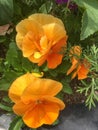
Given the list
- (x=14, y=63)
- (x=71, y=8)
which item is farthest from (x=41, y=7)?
(x=14, y=63)

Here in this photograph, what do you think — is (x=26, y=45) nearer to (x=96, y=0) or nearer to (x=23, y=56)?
(x=23, y=56)

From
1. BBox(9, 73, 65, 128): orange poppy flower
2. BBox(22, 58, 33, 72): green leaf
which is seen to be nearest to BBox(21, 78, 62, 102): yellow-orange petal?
BBox(9, 73, 65, 128): orange poppy flower

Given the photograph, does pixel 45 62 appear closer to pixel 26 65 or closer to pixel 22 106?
pixel 26 65

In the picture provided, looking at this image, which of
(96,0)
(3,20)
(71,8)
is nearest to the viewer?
(96,0)

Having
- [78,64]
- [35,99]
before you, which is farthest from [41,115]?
[78,64]

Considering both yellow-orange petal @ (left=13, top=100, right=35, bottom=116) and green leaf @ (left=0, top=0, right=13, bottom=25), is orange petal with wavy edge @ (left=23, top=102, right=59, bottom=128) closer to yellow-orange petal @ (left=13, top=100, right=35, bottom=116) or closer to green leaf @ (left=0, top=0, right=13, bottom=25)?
yellow-orange petal @ (left=13, top=100, right=35, bottom=116)

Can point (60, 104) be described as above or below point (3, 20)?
below
